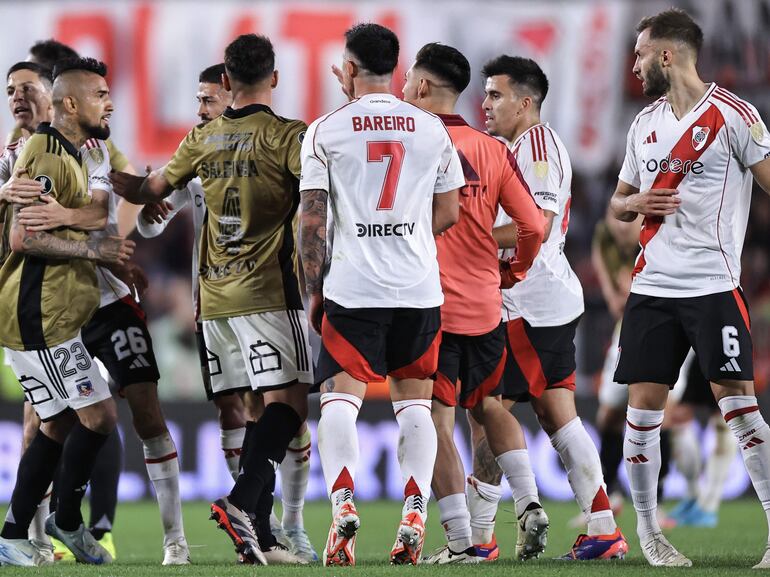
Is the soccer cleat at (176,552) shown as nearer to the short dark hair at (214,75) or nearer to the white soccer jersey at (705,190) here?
the short dark hair at (214,75)

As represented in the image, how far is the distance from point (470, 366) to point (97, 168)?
2183mm

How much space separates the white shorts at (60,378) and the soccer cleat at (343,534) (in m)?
1.62

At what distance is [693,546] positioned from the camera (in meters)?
7.89

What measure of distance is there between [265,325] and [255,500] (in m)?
0.88

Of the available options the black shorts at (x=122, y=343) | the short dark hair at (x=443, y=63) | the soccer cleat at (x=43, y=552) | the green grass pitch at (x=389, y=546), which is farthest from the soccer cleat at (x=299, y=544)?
the short dark hair at (x=443, y=63)

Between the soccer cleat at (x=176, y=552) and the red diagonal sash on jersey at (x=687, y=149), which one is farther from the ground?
the red diagonal sash on jersey at (x=687, y=149)

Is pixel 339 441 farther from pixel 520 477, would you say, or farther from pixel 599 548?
pixel 599 548

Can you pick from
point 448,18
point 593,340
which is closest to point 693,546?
point 593,340

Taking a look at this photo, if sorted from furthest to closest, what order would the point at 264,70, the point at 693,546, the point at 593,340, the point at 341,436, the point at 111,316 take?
the point at 593,340 → the point at 693,546 → the point at 111,316 → the point at 264,70 → the point at 341,436

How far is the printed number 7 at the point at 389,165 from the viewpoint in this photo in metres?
5.77

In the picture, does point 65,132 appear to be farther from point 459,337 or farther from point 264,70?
point 459,337

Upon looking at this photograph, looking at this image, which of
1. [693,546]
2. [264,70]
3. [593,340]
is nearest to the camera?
[264,70]

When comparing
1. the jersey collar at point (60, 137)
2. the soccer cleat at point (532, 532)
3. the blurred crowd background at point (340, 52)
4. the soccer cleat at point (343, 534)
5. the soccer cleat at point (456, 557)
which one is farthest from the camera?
the blurred crowd background at point (340, 52)

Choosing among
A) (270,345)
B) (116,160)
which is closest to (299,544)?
(270,345)
